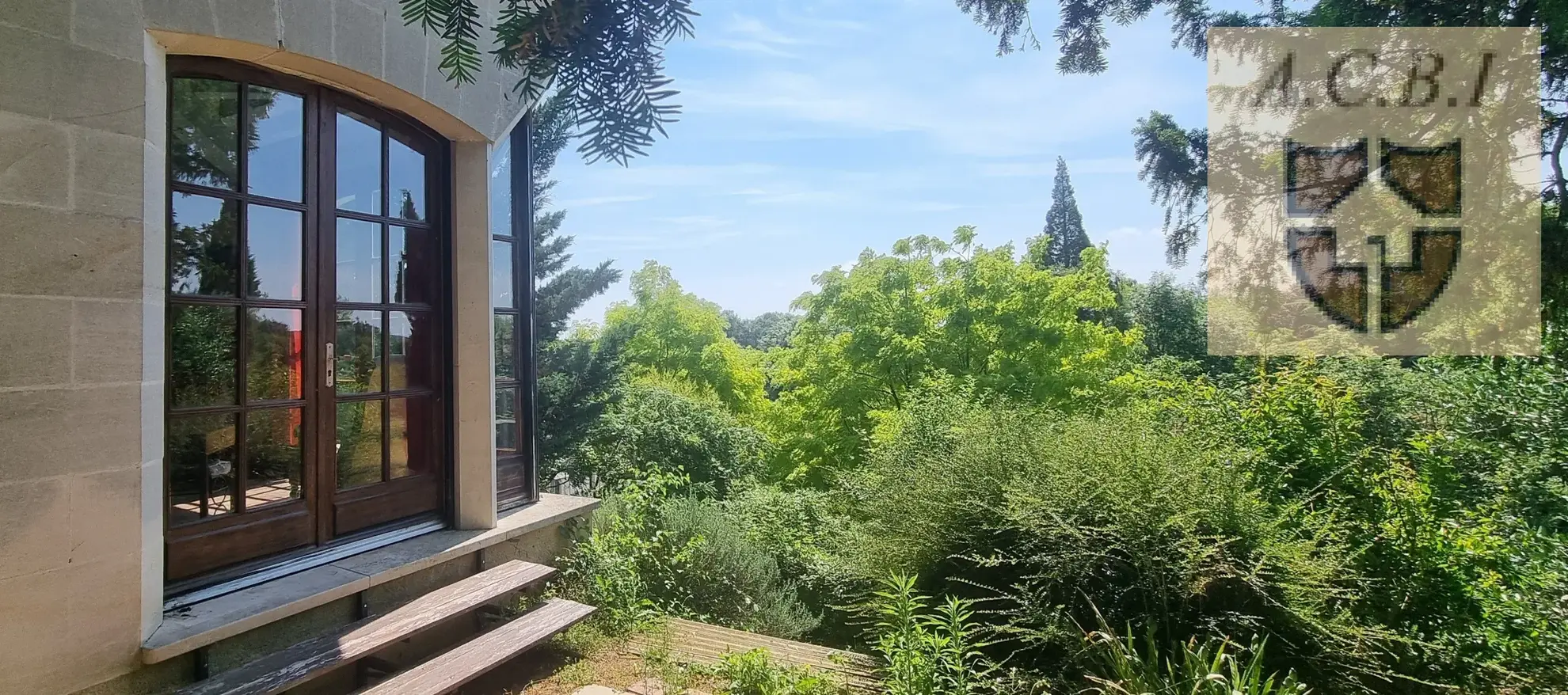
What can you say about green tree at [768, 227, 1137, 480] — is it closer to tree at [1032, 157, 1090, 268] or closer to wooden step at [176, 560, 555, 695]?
wooden step at [176, 560, 555, 695]

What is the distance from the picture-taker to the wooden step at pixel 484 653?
3002 mm

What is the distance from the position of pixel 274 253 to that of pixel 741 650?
303 cm

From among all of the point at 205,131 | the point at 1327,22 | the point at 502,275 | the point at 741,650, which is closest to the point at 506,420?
the point at 502,275

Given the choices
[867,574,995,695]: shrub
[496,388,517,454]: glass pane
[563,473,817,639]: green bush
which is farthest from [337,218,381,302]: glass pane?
[867,574,995,695]: shrub

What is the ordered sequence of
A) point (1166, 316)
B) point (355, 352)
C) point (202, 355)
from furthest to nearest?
point (1166, 316) < point (355, 352) < point (202, 355)

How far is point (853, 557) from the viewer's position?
4.73 metres

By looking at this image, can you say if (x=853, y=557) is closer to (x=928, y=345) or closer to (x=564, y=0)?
(x=564, y=0)

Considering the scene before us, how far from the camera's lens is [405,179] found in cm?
417

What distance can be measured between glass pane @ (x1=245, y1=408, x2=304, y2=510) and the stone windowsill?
399 mm

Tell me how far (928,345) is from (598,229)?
21.7 feet

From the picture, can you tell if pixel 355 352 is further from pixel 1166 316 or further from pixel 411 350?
pixel 1166 316

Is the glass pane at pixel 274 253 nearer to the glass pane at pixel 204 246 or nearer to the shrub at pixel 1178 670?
the glass pane at pixel 204 246

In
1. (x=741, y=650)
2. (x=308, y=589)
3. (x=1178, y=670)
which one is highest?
(x=308, y=589)

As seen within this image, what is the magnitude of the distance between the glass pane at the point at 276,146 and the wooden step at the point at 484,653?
228 cm
